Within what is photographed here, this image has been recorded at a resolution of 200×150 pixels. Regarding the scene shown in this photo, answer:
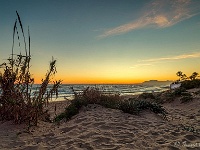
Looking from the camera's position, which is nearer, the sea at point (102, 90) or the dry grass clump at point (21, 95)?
the dry grass clump at point (21, 95)

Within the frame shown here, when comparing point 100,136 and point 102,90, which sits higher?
point 102,90

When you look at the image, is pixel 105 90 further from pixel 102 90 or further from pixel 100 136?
pixel 100 136

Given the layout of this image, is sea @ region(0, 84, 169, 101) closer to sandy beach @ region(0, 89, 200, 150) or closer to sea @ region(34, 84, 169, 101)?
sea @ region(34, 84, 169, 101)

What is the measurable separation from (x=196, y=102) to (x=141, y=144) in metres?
9.36

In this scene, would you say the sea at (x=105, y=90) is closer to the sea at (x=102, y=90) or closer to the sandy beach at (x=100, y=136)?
the sea at (x=102, y=90)

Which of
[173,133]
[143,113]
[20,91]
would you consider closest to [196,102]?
[143,113]

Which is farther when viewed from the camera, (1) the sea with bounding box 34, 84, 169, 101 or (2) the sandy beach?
(1) the sea with bounding box 34, 84, 169, 101

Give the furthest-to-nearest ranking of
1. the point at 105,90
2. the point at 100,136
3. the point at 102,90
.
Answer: the point at 105,90
the point at 102,90
the point at 100,136

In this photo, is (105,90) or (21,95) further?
(105,90)

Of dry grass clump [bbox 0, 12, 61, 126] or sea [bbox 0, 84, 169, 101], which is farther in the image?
sea [bbox 0, 84, 169, 101]

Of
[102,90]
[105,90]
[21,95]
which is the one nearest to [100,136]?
[21,95]

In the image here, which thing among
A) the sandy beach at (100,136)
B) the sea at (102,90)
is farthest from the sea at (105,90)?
the sandy beach at (100,136)

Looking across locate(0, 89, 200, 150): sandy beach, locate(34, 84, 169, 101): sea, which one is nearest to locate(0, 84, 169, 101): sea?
locate(34, 84, 169, 101): sea

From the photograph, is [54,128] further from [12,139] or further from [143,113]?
[143,113]
